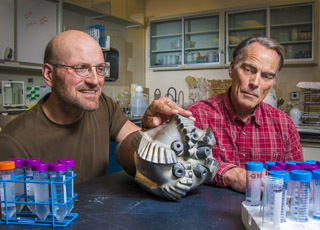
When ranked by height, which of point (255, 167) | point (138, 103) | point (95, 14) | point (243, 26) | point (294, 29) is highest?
point (95, 14)

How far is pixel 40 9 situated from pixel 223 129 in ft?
7.42

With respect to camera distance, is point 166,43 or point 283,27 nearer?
point 283,27

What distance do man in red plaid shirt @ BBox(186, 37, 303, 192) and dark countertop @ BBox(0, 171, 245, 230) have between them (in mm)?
526

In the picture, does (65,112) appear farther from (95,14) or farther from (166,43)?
(166,43)

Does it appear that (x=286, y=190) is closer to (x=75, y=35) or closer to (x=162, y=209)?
(x=162, y=209)

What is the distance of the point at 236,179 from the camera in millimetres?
1067

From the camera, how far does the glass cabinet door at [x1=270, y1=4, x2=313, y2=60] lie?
3555 millimetres

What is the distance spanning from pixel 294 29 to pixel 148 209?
3533 millimetres

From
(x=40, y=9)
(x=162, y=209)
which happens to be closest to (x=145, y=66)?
(x=40, y=9)

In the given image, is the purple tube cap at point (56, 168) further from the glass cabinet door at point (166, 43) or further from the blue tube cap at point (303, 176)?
the glass cabinet door at point (166, 43)

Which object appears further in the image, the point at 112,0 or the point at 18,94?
the point at 112,0

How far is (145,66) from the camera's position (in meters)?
4.88

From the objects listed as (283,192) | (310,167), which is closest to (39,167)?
(283,192)

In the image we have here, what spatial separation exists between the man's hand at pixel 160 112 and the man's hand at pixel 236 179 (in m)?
0.31
